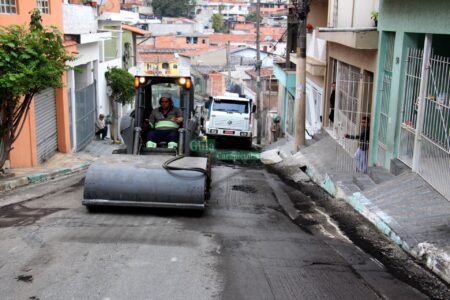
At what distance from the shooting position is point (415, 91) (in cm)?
1129

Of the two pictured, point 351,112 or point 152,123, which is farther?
point 351,112

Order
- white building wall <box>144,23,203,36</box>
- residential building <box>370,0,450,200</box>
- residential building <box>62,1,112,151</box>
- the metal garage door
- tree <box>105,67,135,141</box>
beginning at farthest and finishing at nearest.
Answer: white building wall <box>144,23,203,36</box> < tree <box>105,67,135,141</box> < residential building <box>62,1,112,151</box> < the metal garage door < residential building <box>370,0,450,200</box>

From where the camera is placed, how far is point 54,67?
12.0m

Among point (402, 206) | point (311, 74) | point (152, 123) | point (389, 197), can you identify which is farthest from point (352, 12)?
point (402, 206)

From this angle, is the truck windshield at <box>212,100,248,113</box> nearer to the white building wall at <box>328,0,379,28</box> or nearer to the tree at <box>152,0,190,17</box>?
the white building wall at <box>328,0,379,28</box>

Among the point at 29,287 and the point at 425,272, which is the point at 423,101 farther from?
the point at 29,287

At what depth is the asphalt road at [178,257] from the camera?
579 centimetres

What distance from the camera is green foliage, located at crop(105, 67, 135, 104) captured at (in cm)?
2828

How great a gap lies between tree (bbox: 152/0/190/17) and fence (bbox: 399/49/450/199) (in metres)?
92.9

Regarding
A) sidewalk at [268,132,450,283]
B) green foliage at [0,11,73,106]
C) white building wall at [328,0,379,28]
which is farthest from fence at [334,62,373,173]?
green foliage at [0,11,73,106]

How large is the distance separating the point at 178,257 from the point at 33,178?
25.9 ft

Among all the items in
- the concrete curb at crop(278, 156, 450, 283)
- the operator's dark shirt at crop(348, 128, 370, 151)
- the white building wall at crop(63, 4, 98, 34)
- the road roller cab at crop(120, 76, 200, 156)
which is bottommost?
the concrete curb at crop(278, 156, 450, 283)

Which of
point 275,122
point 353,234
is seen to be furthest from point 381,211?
point 275,122

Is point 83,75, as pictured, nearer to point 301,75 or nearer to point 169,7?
point 301,75
